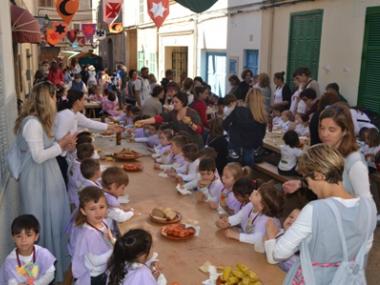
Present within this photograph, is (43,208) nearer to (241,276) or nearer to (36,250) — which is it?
(36,250)

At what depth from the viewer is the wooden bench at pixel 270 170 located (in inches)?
260

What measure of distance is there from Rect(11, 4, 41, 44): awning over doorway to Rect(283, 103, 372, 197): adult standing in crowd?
25.7 ft

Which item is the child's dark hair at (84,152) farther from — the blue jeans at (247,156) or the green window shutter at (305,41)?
the green window shutter at (305,41)

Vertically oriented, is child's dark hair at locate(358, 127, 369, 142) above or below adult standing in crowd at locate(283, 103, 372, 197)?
below

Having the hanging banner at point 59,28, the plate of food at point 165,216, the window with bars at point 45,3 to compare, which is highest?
the window with bars at point 45,3

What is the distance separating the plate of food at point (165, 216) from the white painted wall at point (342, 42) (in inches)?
214

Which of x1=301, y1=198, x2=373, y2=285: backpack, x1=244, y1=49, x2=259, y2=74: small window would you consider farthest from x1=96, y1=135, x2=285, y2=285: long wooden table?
x1=244, y1=49, x2=259, y2=74: small window

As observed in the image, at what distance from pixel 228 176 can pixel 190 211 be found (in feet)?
1.83

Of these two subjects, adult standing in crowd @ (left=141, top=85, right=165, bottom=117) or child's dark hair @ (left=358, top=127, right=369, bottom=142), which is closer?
child's dark hair @ (left=358, top=127, right=369, bottom=142)

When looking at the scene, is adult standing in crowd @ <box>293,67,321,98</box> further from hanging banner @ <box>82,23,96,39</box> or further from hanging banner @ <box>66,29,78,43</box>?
hanging banner @ <box>66,29,78,43</box>

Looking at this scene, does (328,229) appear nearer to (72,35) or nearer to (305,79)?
(305,79)

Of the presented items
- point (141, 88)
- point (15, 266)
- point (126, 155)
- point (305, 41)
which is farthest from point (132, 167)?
point (141, 88)

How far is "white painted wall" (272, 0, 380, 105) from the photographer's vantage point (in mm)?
7977

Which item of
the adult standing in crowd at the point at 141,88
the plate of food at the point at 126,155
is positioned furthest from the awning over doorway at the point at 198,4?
the plate of food at the point at 126,155
